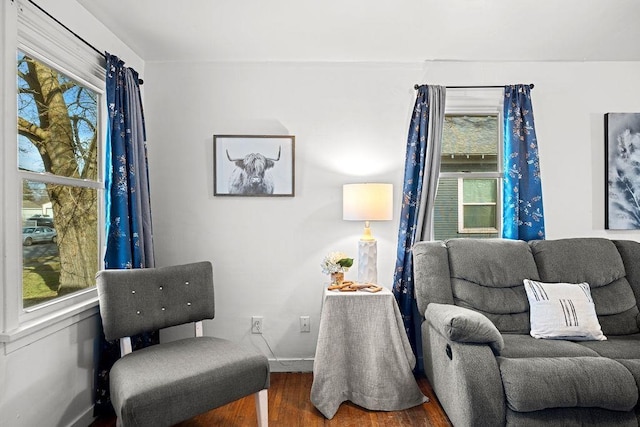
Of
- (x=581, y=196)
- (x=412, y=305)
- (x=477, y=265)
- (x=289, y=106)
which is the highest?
(x=289, y=106)

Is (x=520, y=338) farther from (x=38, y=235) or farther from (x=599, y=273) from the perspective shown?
(x=38, y=235)

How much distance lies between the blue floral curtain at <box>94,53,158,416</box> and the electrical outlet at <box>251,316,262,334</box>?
722 mm

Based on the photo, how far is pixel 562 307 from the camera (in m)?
2.32

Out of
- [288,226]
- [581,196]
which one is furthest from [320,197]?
[581,196]

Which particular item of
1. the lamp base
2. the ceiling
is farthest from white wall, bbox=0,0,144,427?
the lamp base

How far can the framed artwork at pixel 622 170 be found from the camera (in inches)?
119

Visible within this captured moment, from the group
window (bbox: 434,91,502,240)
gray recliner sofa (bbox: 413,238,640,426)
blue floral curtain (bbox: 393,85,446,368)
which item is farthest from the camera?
window (bbox: 434,91,502,240)

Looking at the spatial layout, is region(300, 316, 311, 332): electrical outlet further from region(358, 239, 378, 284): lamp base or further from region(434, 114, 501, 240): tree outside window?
region(434, 114, 501, 240): tree outside window

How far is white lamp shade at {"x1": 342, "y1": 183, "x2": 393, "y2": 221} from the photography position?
8.70ft

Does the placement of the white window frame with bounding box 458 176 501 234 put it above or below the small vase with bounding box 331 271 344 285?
above

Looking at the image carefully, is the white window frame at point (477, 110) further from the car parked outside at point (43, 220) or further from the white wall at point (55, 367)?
the car parked outside at point (43, 220)

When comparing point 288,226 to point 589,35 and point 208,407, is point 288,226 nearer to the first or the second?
point 208,407

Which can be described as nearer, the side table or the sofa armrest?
the sofa armrest

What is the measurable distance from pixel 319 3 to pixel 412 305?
2.05 m
